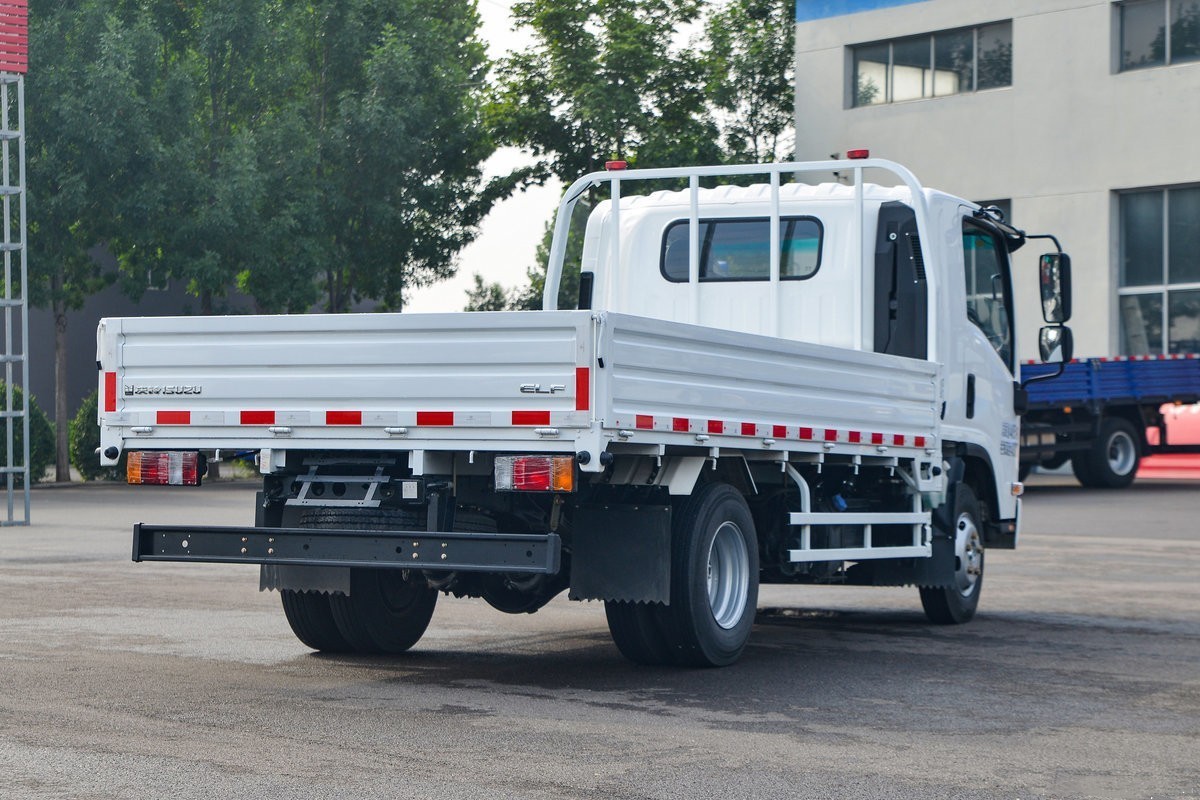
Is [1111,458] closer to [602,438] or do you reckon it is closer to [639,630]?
[639,630]

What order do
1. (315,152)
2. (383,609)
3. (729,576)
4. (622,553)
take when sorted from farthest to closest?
(315,152) → (383,609) → (729,576) → (622,553)

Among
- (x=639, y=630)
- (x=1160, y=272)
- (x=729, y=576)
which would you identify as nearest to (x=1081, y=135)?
(x=1160, y=272)

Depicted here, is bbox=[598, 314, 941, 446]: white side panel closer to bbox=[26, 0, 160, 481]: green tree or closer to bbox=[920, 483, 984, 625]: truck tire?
bbox=[920, 483, 984, 625]: truck tire

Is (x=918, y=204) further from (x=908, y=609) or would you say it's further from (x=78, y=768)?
(x=78, y=768)

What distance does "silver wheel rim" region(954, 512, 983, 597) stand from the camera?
11836 mm

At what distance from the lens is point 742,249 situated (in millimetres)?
11828

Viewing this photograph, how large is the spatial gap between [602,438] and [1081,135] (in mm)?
28197

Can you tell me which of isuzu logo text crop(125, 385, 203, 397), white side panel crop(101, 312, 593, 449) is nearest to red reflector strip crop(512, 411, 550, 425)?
white side panel crop(101, 312, 593, 449)

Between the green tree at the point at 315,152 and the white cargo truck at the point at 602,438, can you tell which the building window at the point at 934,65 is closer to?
the green tree at the point at 315,152

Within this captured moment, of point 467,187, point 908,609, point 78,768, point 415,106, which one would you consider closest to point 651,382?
point 78,768

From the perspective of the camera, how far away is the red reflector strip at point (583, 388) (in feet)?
25.8

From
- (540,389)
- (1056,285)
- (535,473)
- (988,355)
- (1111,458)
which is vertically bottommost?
(1111,458)

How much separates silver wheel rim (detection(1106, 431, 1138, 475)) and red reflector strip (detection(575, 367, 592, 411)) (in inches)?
859

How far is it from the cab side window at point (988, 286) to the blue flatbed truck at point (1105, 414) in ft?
43.2
